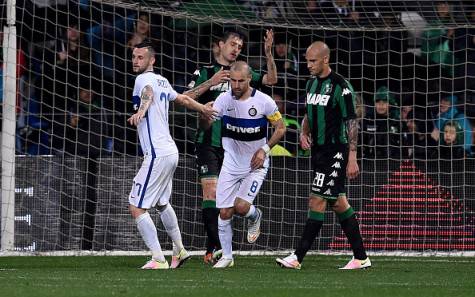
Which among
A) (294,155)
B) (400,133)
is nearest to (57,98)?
(294,155)

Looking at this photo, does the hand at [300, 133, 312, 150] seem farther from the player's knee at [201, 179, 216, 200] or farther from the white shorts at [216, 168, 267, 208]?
the player's knee at [201, 179, 216, 200]

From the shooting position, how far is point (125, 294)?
8.80m

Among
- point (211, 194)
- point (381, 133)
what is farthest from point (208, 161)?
point (381, 133)

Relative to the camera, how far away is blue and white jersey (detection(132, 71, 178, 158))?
1205 cm

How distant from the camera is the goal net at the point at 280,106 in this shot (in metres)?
15.7

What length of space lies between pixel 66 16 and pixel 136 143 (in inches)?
80.6

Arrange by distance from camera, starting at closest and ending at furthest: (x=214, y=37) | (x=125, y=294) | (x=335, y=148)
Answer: (x=125, y=294) → (x=335, y=148) → (x=214, y=37)

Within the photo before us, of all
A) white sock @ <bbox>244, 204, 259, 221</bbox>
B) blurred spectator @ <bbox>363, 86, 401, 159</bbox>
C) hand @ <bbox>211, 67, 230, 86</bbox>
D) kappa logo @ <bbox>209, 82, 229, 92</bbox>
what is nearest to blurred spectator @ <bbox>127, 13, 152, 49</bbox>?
blurred spectator @ <bbox>363, 86, 401, 159</bbox>

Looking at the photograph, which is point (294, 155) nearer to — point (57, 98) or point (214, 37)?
point (214, 37)

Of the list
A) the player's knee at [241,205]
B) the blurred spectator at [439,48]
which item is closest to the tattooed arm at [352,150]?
the player's knee at [241,205]

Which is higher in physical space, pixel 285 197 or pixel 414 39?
pixel 414 39

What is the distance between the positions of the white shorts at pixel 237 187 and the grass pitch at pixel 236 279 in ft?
2.26

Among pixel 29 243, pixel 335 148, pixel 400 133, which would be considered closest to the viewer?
pixel 335 148

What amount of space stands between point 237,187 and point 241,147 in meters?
0.41
